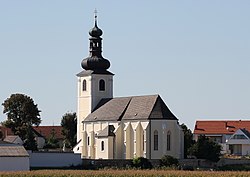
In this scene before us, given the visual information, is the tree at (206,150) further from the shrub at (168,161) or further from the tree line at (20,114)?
the tree line at (20,114)

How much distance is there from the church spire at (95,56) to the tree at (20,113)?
348 inches

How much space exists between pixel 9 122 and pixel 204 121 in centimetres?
3120

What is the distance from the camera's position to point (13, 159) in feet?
267

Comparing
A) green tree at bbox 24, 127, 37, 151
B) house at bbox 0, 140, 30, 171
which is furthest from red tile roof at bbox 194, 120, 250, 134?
house at bbox 0, 140, 30, 171

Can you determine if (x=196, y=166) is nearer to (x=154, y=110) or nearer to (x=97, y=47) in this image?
(x=154, y=110)

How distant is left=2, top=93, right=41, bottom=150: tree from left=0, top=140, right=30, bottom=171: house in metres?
A: 30.0

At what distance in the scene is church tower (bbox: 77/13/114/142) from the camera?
108875mm

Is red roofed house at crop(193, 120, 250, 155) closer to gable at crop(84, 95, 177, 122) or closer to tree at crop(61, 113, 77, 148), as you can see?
tree at crop(61, 113, 77, 148)

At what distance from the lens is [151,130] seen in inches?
3878

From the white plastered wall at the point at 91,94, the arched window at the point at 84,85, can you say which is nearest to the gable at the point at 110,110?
the white plastered wall at the point at 91,94

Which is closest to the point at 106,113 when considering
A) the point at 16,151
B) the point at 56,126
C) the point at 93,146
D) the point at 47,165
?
the point at 93,146

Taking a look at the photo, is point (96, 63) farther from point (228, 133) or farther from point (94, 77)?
point (228, 133)

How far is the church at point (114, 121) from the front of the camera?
98688mm

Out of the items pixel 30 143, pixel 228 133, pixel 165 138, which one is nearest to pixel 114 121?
pixel 165 138
